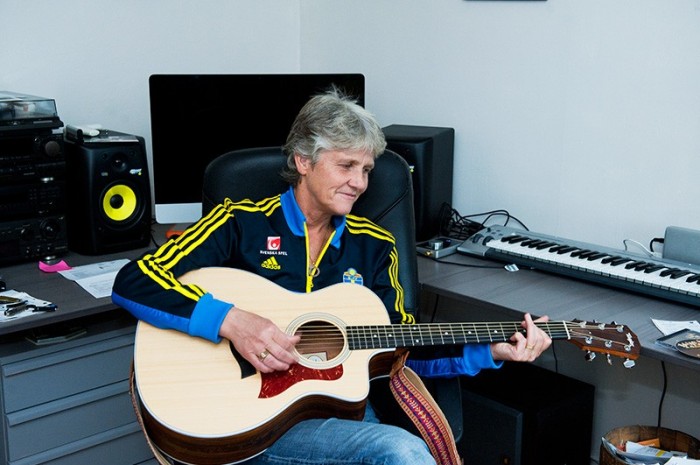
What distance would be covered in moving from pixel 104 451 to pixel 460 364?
1.20 meters

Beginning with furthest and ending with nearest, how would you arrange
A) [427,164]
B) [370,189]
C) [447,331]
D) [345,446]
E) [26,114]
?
[427,164]
[26,114]
[370,189]
[447,331]
[345,446]

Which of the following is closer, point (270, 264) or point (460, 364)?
point (460, 364)

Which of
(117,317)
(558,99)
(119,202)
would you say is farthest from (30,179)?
(558,99)

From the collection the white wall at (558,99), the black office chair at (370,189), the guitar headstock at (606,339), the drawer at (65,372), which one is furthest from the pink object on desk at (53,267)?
the guitar headstock at (606,339)

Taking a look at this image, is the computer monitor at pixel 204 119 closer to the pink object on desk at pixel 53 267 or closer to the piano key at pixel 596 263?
the pink object on desk at pixel 53 267

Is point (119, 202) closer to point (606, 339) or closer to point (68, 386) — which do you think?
point (68, 386)

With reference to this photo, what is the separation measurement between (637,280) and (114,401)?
5.00 ft

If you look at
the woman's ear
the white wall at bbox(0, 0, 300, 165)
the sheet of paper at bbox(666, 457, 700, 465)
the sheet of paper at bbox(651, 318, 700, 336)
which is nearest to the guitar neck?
the sheet of paper at bbox(651, 318, 700, 336)

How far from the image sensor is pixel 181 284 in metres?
1.85

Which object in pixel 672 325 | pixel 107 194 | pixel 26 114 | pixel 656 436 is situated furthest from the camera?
pixel 107 194

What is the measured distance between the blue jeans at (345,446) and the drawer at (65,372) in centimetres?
81

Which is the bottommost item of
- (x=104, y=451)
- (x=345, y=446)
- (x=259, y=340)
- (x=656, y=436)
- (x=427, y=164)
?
(x=104, y=451)

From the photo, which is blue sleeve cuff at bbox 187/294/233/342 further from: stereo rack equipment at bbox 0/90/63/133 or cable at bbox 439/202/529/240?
cable at bbox 439/202/529/240

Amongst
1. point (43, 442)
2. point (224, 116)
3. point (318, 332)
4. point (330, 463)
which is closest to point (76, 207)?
point (224, 116)
